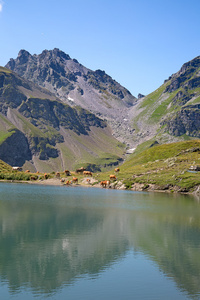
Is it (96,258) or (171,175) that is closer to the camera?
(96,258)

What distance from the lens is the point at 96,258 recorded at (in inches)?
1254

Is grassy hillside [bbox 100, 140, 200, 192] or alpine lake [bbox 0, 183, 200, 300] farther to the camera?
grassy hillside [bbox 100, 140, 200, 192]

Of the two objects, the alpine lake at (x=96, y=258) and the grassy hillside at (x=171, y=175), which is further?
the grassy hillside at (x=171, y=175)

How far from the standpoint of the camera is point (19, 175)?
584 ft

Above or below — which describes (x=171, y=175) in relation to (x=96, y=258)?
above

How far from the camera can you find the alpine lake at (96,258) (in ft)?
78.2

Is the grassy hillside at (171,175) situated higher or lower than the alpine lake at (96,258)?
higher

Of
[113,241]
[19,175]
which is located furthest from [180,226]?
[19,175]

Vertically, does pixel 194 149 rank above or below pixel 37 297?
above

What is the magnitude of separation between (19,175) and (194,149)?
106 m

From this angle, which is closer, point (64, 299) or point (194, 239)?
point (64, 299)

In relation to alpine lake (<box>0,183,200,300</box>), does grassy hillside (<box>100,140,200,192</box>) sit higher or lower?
higher

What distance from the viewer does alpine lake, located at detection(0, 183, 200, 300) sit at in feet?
78.2

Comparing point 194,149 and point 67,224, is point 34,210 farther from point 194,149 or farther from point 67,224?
point 194,149
